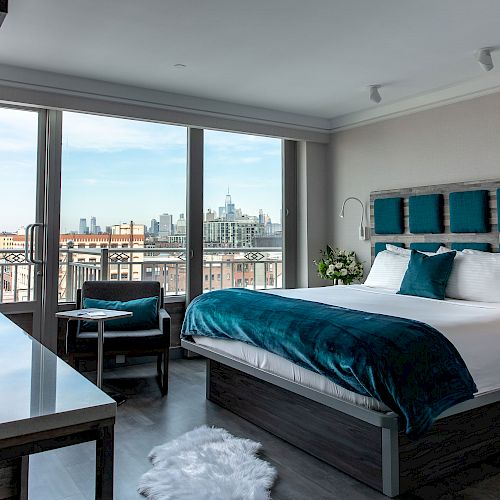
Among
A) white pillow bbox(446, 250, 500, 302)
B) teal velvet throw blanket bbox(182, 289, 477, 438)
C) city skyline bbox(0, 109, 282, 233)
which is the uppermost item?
city skyline bbox(0, 109, 282, 233)

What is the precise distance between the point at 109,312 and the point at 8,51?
7.00 feet

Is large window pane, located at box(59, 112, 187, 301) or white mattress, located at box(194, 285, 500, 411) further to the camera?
large window pane, located at box(59, 112, 187, 301)

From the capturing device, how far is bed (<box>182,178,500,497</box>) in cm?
245

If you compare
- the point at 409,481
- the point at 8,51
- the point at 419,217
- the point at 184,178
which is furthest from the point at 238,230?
the point at 409,481

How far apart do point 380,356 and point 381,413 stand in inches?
10.5

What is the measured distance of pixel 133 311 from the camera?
441 centimetres

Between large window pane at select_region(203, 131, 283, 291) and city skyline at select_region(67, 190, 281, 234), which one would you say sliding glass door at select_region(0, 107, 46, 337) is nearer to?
city skyline at select_region(67, 190, 281, 234)

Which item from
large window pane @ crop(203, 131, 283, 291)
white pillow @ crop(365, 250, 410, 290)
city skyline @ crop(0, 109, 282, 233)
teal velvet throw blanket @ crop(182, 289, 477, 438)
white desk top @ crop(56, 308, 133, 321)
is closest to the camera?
teal velvet throw blanket @ crop(182, 289, 477, 438)

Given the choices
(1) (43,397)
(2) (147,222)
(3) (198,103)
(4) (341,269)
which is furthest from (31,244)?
(1) (43,397)

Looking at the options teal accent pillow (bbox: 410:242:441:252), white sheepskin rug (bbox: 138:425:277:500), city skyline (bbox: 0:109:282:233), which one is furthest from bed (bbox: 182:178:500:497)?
city skyline (bbox: 0:109:282:233)

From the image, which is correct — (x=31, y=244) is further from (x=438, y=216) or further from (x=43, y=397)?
(x=43, y=397)

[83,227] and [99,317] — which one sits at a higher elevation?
[83,227]

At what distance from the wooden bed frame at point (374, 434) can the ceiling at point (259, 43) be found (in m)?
Answer: 2.28

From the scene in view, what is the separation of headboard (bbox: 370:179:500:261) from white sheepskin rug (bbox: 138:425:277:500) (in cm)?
272
